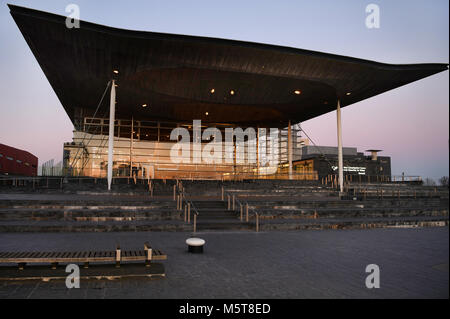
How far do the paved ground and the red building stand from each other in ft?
96.7

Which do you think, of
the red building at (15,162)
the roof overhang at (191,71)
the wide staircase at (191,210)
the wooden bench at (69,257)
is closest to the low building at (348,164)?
the roof overhang at (191,71)

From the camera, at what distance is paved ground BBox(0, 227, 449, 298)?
4746 mm

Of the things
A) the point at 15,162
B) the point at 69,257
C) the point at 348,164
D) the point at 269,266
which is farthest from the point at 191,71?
the point at 348,164

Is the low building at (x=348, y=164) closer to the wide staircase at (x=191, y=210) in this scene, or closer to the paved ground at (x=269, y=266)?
the wide staircase at (x=191, y=210)

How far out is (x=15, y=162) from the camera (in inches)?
1507

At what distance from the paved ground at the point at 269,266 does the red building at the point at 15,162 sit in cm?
2947

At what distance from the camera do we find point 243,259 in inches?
285

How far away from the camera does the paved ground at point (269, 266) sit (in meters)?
4.75

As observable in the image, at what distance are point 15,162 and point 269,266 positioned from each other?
137ft

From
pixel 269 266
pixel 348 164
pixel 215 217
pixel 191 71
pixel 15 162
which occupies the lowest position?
pixel 269 266

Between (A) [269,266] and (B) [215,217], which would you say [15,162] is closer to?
(B) [215,217]
